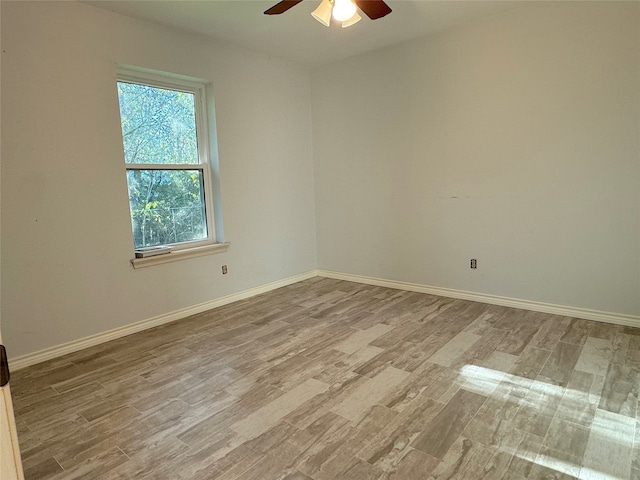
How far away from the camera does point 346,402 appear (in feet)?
7.06

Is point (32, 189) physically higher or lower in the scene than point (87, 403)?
higher

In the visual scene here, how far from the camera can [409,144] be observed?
402 centimetres

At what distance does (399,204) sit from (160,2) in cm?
284

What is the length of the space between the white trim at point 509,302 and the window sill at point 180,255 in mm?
1651

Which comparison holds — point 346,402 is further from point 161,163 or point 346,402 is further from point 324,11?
point 161,163

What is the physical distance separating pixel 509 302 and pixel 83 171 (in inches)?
152

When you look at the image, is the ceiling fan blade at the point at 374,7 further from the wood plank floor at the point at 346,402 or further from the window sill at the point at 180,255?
the window sill at the point at 180,255

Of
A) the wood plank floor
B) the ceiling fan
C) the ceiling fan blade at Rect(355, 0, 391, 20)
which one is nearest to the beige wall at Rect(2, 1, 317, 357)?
the wood plank floor

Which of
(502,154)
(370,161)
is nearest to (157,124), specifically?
(370,161)

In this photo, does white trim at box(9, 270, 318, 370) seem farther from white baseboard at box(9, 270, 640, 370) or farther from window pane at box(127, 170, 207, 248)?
window pane at box(127, 170, 207, 248)

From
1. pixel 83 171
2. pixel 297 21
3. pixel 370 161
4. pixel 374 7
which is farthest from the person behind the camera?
pixel 370 161

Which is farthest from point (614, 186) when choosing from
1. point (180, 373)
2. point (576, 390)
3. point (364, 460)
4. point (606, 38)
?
point (180, 373)

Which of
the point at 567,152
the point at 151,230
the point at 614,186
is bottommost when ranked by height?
the point at 151,230

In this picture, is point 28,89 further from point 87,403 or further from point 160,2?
point 87,403
